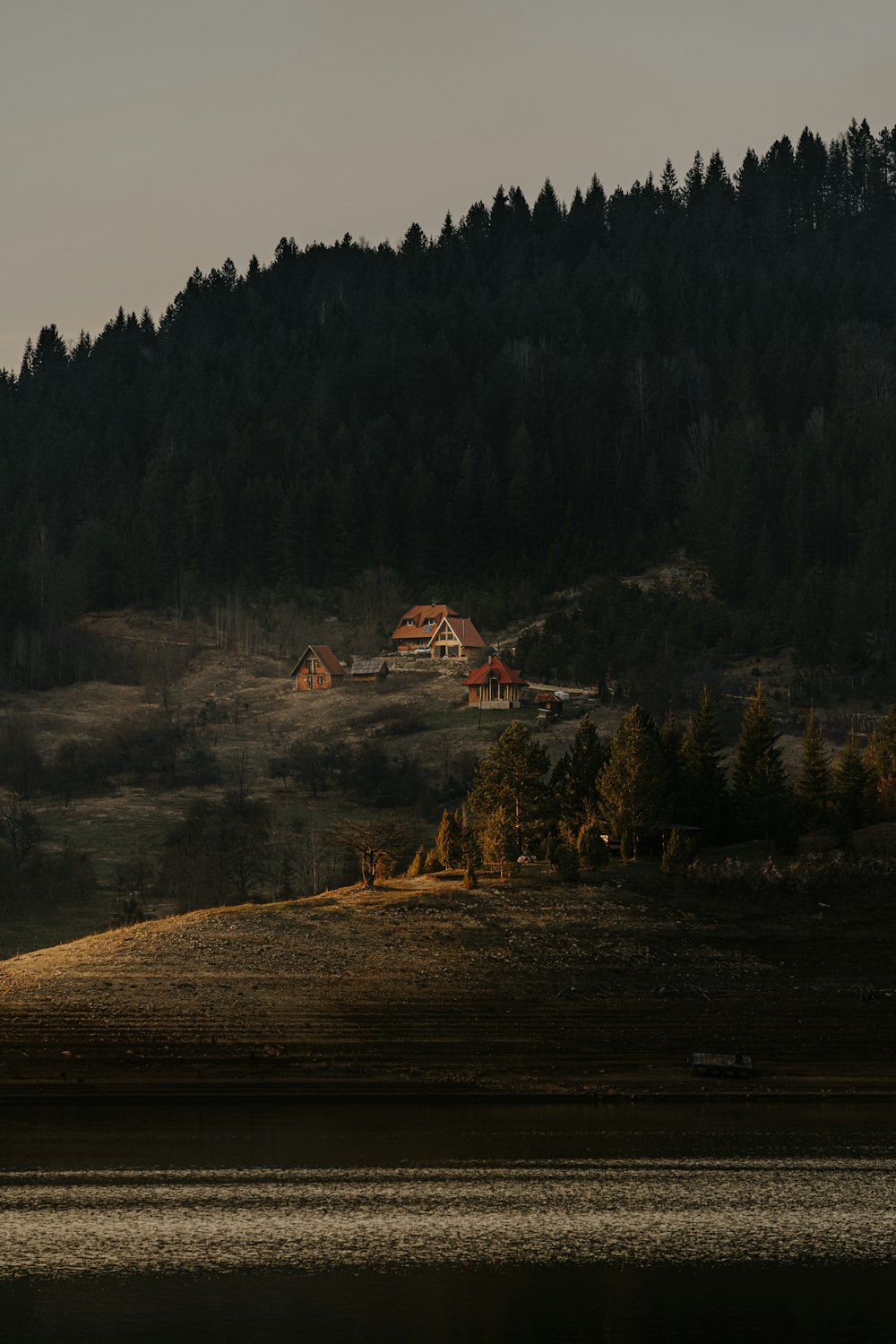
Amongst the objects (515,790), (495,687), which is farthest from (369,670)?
(515,790)

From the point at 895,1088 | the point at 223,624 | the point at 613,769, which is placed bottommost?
the point at 895,1088

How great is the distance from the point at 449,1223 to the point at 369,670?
13172 centimetres

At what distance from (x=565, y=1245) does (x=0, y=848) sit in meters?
76.6

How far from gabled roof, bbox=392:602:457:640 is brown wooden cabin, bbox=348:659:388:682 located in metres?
13.1

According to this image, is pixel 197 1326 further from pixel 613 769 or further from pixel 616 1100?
pixel 613 769

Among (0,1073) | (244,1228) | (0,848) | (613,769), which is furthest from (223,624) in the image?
(244,1228)

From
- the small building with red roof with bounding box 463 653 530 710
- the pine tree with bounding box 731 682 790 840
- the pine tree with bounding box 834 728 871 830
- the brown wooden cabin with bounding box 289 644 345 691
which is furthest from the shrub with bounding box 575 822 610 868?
the brown wooden cabin with bounding box 289 644 345 691

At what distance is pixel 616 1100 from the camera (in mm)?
43719

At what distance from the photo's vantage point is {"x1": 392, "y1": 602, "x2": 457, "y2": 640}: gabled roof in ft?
589

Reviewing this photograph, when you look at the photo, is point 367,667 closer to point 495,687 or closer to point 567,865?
point 495,687

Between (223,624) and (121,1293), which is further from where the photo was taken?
(223,624)

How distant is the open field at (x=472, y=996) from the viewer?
45500mm

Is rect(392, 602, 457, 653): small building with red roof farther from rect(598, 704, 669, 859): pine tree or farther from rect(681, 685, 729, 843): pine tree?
rect(598, 704, 669, 859): pine tree

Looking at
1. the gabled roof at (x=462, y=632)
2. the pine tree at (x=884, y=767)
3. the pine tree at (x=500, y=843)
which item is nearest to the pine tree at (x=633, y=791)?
the pine tree at (x=500, y=843)
